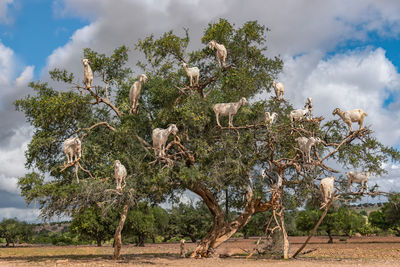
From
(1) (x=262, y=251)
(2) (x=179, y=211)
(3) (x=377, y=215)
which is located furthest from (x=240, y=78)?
(3) (x=377, y=215)

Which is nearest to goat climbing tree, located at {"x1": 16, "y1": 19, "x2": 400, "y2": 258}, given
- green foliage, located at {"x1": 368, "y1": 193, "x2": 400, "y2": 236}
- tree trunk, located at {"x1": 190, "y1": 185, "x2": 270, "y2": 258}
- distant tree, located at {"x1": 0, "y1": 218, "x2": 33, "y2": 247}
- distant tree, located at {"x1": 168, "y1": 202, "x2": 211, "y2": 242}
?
tree trunk, located at {"x1": 190, "y1": 185, "x2": 270, "y2": 258}

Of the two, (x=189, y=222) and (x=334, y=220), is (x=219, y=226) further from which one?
(x=189, y=222)

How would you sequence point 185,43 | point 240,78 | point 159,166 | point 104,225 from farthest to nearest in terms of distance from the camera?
1. point 104,225
2. point 185,43
3. point 240,78
4. point 159,166

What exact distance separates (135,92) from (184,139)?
3203 millimetres

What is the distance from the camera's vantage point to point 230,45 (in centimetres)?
1900

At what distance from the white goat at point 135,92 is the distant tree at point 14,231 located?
43653 millimetres

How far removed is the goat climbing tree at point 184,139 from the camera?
52.7ft

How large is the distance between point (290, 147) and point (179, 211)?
4004cm

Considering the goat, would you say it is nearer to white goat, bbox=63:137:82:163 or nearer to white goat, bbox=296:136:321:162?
white goat, bbox=296:136:321:162

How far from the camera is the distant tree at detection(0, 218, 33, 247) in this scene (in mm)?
51900

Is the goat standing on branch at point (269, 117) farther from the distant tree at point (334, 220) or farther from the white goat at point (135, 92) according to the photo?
the distant tree at point (334, 220)

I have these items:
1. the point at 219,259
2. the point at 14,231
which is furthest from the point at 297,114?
the point at 14,231

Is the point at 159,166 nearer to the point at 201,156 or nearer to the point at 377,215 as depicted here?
the point at 201,156

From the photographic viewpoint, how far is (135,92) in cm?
1658
